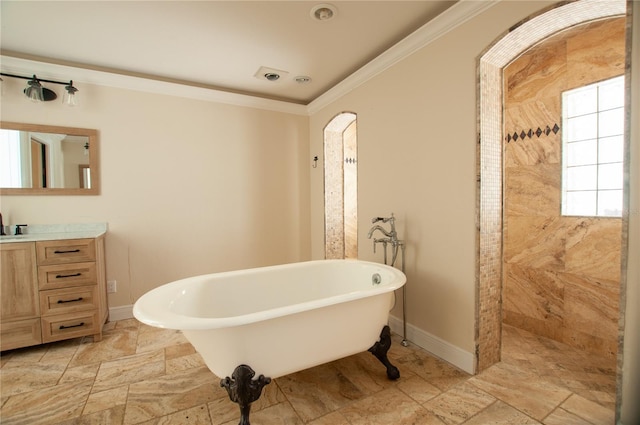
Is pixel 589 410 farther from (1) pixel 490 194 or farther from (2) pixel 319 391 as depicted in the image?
(2) pixel 319 391

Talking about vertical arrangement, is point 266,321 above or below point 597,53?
below

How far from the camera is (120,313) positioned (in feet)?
9.22

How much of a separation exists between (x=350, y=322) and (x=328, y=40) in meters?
2.10

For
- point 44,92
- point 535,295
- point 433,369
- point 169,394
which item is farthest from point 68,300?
point 535,295

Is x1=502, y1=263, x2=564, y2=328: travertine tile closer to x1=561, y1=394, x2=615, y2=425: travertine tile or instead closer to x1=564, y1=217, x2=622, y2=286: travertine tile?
x1=564, y1=217, x2=622, y2=286: travertine tile

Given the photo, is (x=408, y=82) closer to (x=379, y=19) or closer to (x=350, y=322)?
(x=379, y=19)

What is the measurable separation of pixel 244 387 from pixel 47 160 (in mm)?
2701

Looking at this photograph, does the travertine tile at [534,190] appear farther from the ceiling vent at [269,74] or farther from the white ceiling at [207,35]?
the ceiling vent at [269,74]

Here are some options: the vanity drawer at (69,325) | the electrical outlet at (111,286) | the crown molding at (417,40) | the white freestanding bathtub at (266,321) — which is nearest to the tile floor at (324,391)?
the vanity drawer at (69,325)

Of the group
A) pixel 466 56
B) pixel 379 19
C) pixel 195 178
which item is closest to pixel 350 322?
pixel 466 56

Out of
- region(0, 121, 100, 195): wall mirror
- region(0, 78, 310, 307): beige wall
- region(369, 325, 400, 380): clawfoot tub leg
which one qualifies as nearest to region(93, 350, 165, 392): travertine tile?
region(0, 78, 310, 307): beige wall

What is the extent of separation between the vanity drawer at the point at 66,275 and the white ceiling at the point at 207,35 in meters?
1.70

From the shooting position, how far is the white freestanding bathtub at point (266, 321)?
1354 millimetres

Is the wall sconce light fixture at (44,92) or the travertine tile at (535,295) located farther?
the wall sconce light fixture at (44,92)
